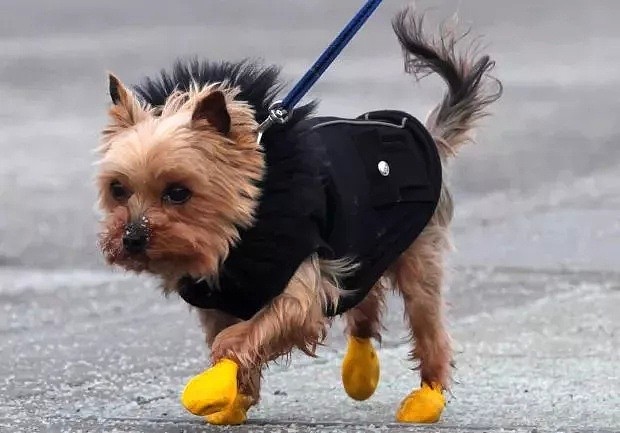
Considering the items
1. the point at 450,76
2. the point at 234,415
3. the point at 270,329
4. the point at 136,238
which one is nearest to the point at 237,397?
the point at 234,415

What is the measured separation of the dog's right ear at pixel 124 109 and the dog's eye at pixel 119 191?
0.27 metres

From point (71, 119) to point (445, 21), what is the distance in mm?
9746

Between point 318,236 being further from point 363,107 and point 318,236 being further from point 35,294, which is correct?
point 363,107

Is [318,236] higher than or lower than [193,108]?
lower

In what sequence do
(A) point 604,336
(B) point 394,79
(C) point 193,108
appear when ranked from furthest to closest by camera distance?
(B) point 394,79 < (A) point 604,336 < (C) point 193,108

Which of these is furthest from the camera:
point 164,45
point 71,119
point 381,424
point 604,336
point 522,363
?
point 164,45

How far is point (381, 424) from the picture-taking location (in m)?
4.96

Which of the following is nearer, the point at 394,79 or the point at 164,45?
the point at 394,79

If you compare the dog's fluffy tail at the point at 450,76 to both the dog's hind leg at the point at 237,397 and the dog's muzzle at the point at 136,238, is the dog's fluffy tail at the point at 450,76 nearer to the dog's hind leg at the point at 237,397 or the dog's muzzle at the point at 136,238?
the dog's hind leg at the point at 237,397

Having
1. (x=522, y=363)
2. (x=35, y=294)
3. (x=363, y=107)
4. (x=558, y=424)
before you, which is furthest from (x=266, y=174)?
(x=363, y=107)

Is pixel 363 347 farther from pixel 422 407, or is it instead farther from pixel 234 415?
pixel 234 415

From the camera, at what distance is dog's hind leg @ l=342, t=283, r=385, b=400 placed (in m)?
5.76

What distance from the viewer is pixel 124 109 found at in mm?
4668

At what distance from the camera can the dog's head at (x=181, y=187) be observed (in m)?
4.37
